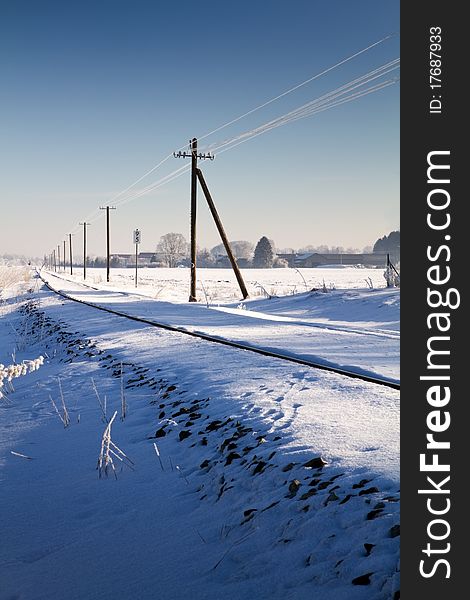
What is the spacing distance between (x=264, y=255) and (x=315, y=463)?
13615cm

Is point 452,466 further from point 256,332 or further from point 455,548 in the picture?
point 256,332

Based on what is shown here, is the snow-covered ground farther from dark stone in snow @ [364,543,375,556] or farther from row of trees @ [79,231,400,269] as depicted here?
row of trees @ [79,231,400,269]

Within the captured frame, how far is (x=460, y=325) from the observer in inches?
77.9

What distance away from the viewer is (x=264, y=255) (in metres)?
139

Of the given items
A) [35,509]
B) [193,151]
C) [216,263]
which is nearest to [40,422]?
[35,509]

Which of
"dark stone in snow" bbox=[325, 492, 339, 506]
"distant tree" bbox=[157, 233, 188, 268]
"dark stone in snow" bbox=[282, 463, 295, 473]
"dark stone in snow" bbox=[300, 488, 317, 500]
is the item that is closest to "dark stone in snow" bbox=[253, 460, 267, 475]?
"dark stone in snow" bbox=[282, 463, 295, 473]

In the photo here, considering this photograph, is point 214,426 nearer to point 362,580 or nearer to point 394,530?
point 394,530

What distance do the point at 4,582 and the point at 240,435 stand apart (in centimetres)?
210

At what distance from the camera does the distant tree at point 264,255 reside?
455ft

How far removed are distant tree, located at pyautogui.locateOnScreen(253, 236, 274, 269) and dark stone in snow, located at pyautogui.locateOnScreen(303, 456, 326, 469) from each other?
134909 mm

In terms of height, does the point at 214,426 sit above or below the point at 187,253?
below

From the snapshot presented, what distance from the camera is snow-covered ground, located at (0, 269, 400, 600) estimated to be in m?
3.00

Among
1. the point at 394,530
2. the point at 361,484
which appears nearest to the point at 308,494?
the point at 361,484

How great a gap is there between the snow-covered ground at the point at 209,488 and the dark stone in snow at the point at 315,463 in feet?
0.04
